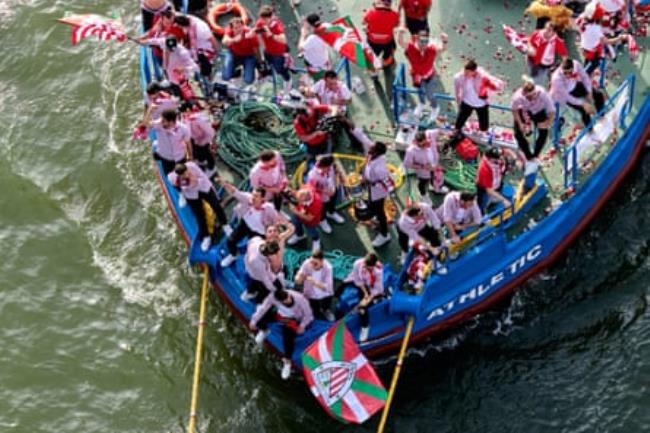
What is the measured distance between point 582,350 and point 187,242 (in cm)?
650

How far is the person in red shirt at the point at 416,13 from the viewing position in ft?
55.4

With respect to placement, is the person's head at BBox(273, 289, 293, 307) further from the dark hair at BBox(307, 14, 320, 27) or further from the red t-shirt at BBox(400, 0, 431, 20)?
the red t-shirt at BBox(400, 0, 431, 20)

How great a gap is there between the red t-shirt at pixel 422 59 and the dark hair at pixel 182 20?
11.9ft

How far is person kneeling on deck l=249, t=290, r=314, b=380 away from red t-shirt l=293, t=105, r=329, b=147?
2663mm

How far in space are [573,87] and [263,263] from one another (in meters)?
5.66

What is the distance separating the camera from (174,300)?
16562 mm

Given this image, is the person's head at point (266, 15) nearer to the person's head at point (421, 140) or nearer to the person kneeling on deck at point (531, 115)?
the person's head at point (421, 140)

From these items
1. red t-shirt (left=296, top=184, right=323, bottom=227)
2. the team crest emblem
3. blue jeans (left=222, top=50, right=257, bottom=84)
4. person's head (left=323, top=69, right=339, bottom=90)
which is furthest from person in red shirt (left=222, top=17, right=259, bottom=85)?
the team crest emblem

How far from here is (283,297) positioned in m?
13.4

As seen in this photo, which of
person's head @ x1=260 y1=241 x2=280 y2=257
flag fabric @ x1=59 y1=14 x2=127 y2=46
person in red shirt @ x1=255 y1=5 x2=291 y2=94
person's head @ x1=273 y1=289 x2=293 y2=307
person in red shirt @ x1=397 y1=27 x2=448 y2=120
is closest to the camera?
person's head @ x1=260 y1=241 x2=280 y2=257

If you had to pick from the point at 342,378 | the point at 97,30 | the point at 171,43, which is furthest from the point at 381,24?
the point at 342,378

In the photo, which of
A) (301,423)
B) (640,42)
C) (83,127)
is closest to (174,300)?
(301,423)

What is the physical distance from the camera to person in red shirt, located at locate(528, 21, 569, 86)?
15617 mm

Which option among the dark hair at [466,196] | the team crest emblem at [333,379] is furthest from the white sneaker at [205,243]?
the dark hair at [466,196]
